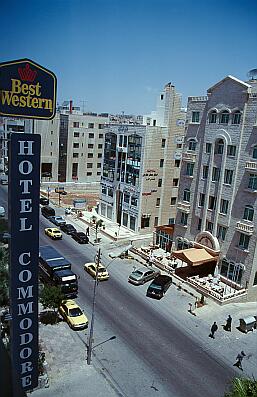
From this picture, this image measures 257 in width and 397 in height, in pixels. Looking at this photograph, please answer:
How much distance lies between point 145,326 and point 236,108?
16.5 meters

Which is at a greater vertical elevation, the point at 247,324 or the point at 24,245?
the point at 24,245

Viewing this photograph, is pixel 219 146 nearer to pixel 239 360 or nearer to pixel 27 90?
pixel 239 360

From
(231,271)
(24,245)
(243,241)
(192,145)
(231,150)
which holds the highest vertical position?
(192,145)

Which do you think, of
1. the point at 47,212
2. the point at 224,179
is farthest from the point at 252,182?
the point at 47,212

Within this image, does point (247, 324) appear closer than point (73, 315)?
No

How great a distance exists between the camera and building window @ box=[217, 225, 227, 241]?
2806 centimetres

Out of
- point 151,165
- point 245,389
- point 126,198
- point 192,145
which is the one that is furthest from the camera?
point 126,198

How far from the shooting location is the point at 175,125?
121 feet

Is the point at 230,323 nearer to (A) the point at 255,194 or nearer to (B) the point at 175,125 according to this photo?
(A) the point at 255,194

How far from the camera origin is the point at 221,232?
28.4 meters

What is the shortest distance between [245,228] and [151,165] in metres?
13.5

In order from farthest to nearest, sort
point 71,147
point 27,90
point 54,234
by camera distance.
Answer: point 71,147, point 54,234, point 27,90

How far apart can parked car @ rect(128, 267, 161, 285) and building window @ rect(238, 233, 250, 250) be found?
22.4 ft

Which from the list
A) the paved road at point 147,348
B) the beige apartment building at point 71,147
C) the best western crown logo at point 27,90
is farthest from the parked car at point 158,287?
the beige apartment building at point 71,147
